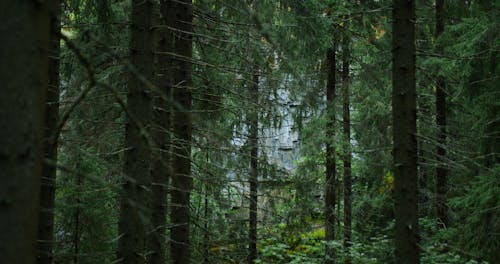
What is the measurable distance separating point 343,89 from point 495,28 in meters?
5.47

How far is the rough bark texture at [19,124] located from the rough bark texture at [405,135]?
4.35m

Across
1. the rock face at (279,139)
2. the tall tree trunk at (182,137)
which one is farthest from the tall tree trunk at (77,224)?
the rock face at (279,139)

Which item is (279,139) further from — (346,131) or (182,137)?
(182,137)

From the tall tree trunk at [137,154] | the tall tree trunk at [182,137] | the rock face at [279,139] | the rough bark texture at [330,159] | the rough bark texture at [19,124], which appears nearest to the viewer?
the rough bark texture at [19,124]

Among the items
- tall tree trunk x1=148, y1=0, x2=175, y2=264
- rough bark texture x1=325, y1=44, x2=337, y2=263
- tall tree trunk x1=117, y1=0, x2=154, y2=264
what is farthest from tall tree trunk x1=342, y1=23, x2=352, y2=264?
tall tree trunk x1=117, y1=0, x2=154, y2=264

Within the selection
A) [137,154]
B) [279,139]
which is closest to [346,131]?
[279,139]

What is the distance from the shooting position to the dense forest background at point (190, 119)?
1728 millimetres

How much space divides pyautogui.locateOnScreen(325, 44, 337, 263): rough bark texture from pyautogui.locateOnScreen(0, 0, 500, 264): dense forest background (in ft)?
0.13

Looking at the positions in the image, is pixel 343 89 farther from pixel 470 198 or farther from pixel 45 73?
pixel 45 73

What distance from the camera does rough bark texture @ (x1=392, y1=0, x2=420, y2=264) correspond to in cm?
530

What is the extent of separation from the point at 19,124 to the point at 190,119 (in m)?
3.79

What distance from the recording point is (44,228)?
6.05 metres

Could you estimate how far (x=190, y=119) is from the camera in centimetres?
544

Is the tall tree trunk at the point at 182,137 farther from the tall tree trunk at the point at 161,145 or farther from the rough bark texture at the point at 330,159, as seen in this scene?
the rough bark texture at the point at 330,159
